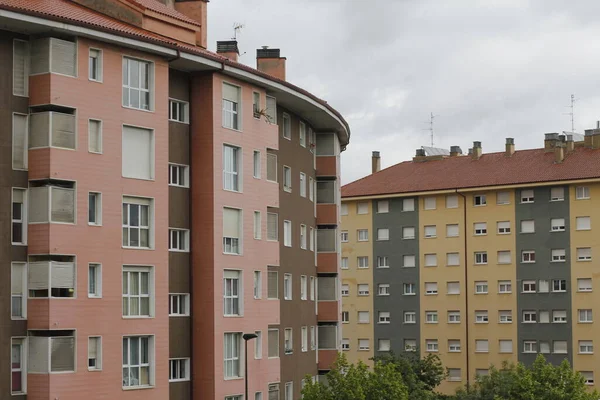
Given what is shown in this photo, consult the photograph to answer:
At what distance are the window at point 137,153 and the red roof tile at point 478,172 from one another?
52.3 metres

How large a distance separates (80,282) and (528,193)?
57456 millimetres

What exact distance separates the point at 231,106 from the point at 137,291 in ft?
30.0

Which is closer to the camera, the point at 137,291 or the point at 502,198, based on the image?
the point at 137,291

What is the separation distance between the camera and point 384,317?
100 m

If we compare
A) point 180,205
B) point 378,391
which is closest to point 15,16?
point 180,205

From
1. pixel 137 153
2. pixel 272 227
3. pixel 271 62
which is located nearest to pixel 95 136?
pixel 137 153

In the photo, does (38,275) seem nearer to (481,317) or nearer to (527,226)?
(527,226)

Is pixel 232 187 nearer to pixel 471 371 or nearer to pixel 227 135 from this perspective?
pixel 227 135

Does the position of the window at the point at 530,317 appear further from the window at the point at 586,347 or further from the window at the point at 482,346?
the window at the point at 586,347

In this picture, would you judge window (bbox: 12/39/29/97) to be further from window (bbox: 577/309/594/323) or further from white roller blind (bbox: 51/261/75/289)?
window (bbox: 577/309/594/323)

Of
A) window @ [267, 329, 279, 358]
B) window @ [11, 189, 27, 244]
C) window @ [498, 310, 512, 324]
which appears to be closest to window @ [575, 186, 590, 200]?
window @ [498, 310, 512, 324]

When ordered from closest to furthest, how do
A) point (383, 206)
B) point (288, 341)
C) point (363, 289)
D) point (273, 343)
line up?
point (273, 343) → point (288, 341) → point (383, 206) → point (363, 289)

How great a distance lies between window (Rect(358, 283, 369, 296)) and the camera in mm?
101125

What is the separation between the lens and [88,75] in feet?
138
